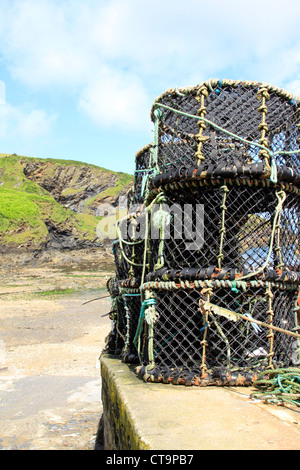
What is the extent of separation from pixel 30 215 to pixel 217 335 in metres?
36.3

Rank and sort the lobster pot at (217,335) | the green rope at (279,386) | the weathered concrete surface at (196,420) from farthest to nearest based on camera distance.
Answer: the lobster pot at (217,335)
the green rope at (279,386)
the weathered concrete surface at (196,420)

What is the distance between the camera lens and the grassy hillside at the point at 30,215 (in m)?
34.8

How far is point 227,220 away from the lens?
2.88 metres

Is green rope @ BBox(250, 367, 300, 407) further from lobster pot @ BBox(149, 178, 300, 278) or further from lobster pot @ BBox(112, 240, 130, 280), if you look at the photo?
lobster pot @ BBox(112, 240, 130, 280)

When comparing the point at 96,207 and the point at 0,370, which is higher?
the point at 96,207

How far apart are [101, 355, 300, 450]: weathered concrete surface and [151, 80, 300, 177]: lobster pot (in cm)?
139

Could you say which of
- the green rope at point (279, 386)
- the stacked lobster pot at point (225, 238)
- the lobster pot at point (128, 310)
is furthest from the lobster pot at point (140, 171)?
the green rope at point (279, 386)

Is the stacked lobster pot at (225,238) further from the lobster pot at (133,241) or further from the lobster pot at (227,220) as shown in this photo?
A: the lobster pot at (133,241)

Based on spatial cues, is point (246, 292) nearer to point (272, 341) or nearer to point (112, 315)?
point (272, 341)

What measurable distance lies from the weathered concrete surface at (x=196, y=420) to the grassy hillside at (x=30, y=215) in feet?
108

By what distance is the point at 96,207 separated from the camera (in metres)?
50.4

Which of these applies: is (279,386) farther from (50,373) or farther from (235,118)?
(50,373)
